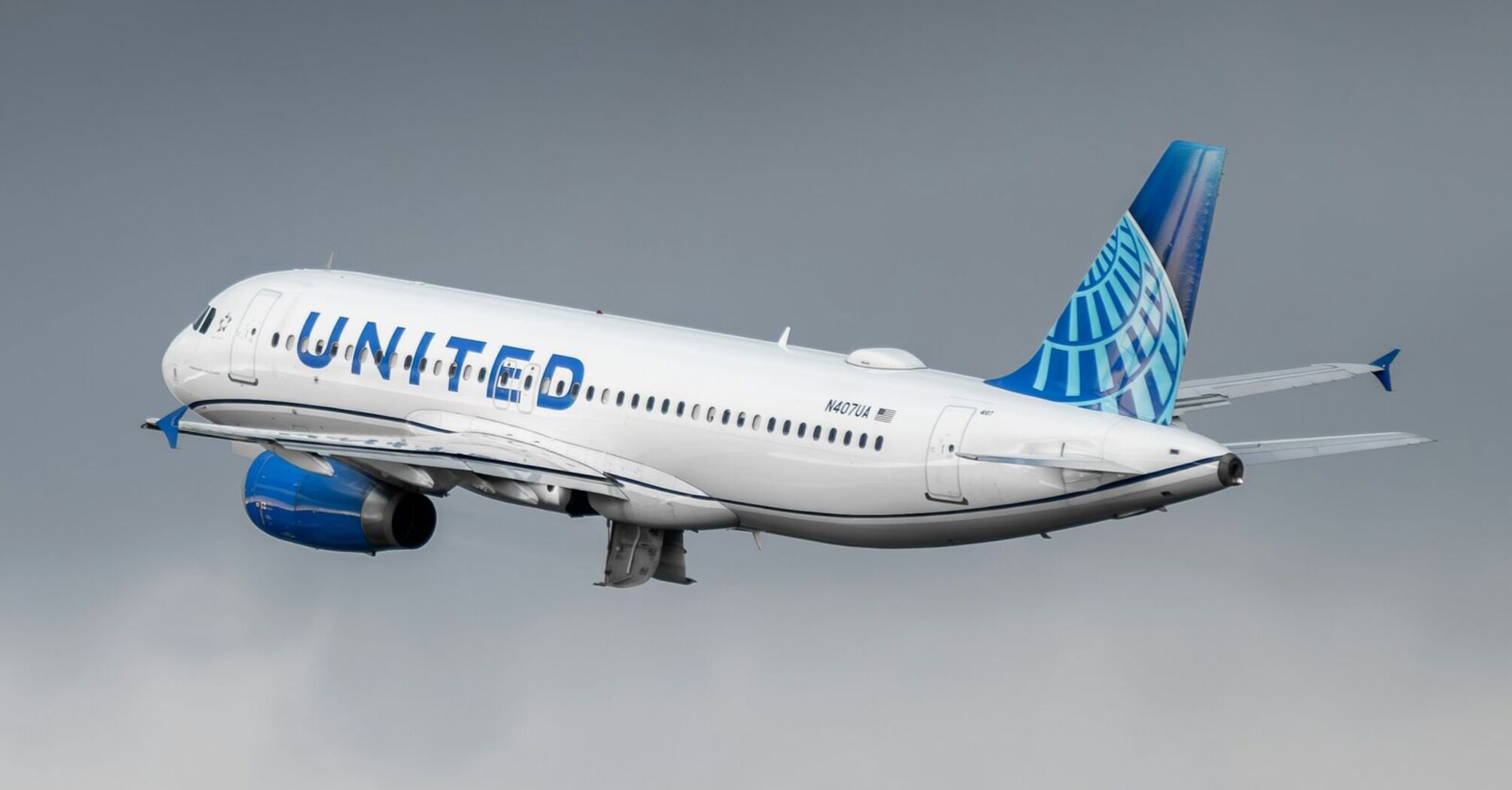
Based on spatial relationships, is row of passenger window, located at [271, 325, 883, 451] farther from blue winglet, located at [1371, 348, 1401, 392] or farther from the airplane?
blue winglet, located at [1371, 348, 1401, 392]

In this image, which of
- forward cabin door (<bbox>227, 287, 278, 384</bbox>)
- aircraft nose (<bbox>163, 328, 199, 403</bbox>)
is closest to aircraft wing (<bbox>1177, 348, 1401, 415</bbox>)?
forward cabin door (<bbox>227, 287, 278, 384</bbox>)

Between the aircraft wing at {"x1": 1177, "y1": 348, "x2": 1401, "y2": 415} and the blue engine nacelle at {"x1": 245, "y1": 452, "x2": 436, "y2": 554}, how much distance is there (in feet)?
46.9

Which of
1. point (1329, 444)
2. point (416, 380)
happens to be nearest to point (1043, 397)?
point (1329, 444)

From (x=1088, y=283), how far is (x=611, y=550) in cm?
1060

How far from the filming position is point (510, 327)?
5297cm

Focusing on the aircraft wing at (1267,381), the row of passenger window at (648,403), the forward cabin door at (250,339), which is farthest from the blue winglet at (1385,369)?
the forward cabin door at (250,339)

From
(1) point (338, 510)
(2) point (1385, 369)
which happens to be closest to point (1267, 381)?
(2) point (1385, 369)

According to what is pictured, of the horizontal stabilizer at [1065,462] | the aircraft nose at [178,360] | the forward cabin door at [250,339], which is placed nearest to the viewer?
the horizontal stabilizer at [1065,462]

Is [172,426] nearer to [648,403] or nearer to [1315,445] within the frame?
[648,403]

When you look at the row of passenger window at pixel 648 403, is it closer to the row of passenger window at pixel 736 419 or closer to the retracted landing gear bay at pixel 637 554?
the row of passenger window at pixel 736 419

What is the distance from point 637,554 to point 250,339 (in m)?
9.83

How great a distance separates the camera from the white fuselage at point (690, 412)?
45750 millimetres

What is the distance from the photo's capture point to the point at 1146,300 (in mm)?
45688

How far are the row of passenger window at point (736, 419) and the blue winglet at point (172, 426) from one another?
7.05 meters
